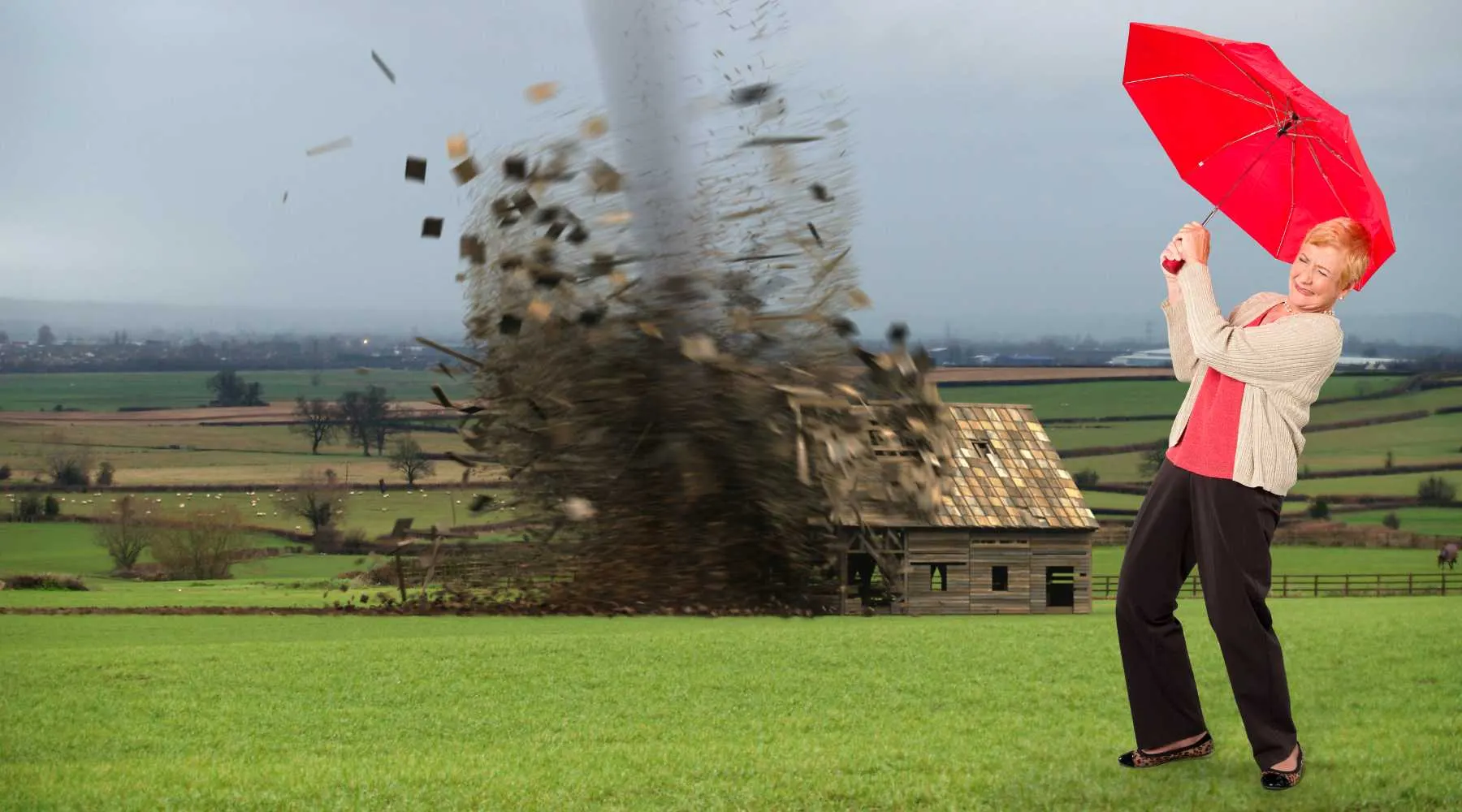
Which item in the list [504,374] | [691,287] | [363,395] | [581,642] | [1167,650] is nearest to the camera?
[691,287]

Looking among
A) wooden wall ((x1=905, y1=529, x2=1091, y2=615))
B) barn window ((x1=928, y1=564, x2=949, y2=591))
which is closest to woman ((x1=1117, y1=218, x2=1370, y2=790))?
wooden wall ((x1=905, y1=529, x2=1091, y2=615))

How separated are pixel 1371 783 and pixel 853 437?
3.36 m

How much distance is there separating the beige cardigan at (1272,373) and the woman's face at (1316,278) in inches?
1.3

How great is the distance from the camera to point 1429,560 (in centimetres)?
3069

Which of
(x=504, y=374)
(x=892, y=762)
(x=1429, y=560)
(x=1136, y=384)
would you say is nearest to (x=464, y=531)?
(x=504, y=374)

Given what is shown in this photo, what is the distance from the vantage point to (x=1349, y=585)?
85.4 ft

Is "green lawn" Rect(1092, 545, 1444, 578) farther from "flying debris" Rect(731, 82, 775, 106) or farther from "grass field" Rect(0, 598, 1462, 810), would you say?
"flying debris" Rect(731, 82, 775, 106)

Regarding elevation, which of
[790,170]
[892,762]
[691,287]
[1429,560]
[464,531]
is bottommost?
[1429,560]

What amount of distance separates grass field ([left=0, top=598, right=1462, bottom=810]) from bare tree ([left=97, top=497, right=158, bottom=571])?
937 cm

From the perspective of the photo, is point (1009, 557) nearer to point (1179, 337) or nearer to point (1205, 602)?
point (1205, 602)

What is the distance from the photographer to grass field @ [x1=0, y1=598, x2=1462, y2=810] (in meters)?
4.23

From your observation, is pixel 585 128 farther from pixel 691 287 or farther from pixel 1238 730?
pixel 1238 730

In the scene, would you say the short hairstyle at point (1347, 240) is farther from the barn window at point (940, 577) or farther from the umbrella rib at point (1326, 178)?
the barn window at point (940, 577)

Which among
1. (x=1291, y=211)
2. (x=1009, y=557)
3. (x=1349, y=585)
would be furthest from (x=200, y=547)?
(x=1349, y=585)
